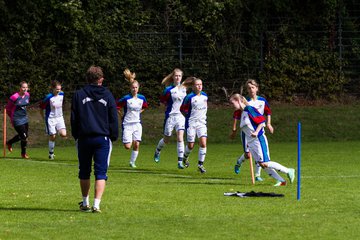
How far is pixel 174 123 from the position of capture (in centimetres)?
2514

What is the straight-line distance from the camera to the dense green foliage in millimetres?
38531

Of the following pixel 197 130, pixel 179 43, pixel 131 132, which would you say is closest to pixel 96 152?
pixel 197 130

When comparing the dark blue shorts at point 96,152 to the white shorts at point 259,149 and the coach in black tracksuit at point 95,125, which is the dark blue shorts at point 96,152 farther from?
the white shorts at point 259,149

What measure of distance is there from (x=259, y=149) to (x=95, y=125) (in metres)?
4.80

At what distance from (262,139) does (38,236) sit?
275 inches

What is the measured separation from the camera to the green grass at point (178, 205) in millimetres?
12719

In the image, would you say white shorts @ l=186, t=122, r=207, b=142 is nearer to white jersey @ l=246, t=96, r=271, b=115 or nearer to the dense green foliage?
white jersey @ l=246, t=96, r=271, b=115

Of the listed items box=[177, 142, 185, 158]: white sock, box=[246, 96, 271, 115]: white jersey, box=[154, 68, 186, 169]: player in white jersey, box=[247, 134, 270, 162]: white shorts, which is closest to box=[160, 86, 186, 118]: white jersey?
box=[154, 68, 186, 169]: player in white jersey

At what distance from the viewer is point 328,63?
41500 mm

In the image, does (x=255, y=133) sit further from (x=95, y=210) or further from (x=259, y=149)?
(x=95, y=210)

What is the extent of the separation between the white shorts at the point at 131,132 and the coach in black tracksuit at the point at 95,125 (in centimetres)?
1036

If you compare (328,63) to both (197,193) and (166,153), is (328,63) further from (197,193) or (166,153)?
(197,193)

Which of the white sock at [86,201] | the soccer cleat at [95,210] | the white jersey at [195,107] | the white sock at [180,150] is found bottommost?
the white sock at [180,150]

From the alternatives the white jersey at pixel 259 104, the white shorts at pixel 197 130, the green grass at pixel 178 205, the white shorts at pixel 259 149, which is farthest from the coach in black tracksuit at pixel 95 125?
the white shorts at pixel 197 130
